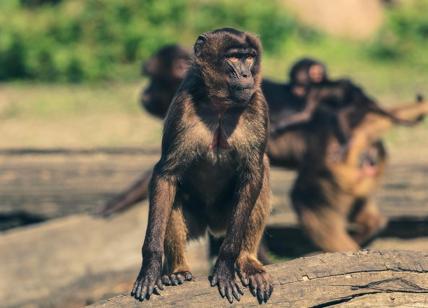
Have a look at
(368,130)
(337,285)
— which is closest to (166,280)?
(337,285)

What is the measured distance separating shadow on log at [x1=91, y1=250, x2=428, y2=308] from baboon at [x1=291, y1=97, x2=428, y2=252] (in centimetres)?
394

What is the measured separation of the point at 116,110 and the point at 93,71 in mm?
1733

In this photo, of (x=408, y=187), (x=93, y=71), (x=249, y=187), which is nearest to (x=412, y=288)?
(x=249, y=187)

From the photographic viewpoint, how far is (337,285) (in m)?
5.42

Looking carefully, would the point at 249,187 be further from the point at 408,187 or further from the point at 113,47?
the point at 113,47

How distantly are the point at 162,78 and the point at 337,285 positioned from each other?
14.8 feet

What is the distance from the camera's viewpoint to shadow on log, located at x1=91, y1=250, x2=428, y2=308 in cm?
536

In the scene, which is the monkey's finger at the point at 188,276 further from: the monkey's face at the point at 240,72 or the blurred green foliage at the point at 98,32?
the blurred green foliage at the point at 98,32

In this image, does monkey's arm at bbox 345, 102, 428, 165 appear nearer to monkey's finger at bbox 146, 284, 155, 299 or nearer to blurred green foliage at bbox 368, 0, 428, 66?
monkey's finger at bbox 146, 284, 155, 299

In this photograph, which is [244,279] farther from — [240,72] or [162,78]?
[162,78]

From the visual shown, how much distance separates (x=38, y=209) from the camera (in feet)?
33.1

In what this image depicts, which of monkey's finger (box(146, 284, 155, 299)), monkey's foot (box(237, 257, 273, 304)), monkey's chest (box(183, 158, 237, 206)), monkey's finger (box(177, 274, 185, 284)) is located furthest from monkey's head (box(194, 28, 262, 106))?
monkey's finger (box(146, 284, 155, 299))

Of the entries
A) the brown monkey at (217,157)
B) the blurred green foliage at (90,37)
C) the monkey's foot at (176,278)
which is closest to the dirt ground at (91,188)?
the brown monkey at (217,157)

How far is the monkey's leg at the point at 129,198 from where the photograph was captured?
9039 mm
